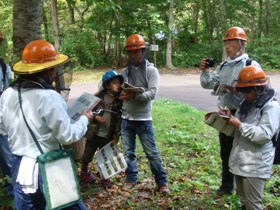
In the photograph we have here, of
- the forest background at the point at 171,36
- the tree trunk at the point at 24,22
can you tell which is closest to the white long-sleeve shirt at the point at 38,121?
the tree trunk at the point at 24,22

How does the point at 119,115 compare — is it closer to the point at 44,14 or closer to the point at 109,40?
the point at 109,40

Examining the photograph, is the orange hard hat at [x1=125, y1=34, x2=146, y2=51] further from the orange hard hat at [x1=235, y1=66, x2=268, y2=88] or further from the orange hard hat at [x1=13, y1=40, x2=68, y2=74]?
the orange hard hat at [x1=13, y1=40, x2=68, y2=74]

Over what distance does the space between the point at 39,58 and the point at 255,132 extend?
2085 millimetres

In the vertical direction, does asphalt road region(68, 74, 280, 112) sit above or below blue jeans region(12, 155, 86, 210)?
below

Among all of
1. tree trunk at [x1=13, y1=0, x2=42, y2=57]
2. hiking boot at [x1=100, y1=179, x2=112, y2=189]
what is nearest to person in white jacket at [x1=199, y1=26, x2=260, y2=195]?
hiking boot at [x1=100, y1=179, x2=112, y2=189]

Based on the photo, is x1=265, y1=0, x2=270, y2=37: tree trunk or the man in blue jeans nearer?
the man in blue jeans

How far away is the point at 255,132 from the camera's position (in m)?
3.26

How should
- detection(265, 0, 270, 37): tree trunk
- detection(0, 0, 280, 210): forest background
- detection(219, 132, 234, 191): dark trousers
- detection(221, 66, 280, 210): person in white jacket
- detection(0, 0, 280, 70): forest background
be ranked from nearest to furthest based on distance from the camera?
detection(221, 66, 280, 210): person in white jacket → detection(219, 132, 234, 191): dark trousers → detection(0, 0, 280, 210): forest background → detection(0, 0, 280, 70): forest background → detection(265, 0, 270, 37): tree trunk

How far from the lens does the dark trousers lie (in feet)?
15.4

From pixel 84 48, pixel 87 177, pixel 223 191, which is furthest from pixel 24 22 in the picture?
pixel 84 48

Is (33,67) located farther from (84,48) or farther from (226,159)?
(84,48)

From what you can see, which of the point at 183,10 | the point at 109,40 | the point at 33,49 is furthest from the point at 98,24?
the point at 33,49

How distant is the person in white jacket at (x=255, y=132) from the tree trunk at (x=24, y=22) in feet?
10.3

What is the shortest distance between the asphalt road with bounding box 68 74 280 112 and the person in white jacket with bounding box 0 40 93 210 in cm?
883
